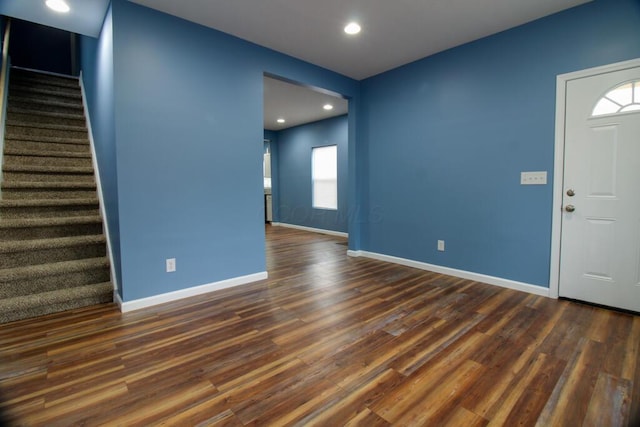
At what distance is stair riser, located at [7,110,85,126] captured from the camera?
3963 mm

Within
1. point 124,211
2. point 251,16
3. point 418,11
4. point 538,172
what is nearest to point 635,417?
point 538,172

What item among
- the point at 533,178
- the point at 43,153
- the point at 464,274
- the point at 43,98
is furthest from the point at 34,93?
the point at 533,178

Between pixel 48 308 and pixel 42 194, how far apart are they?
1460 millimetres

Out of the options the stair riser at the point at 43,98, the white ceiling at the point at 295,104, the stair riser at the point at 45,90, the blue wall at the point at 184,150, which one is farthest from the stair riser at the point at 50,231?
the white ceiling at the point at 295,104

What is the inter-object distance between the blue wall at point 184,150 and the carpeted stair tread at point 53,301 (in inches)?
14.8

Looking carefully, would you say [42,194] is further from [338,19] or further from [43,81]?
[338,19]

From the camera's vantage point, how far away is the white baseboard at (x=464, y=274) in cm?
309

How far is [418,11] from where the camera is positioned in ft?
9.23

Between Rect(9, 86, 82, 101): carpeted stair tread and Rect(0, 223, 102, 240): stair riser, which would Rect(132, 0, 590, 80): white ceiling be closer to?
Rect(0, 223, 102, 240): stair riser

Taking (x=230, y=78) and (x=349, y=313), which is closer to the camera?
(x=349, y=313)

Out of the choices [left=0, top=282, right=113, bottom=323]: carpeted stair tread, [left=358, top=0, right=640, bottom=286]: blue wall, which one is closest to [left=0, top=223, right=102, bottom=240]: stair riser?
[left=0, top=282, right=113, bottom=323]: carpeted stair tread

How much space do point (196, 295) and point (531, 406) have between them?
2763 mm

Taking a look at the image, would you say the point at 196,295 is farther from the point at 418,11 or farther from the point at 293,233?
the point at 293,233

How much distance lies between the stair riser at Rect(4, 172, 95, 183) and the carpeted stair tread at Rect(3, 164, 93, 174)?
0.06 metres
